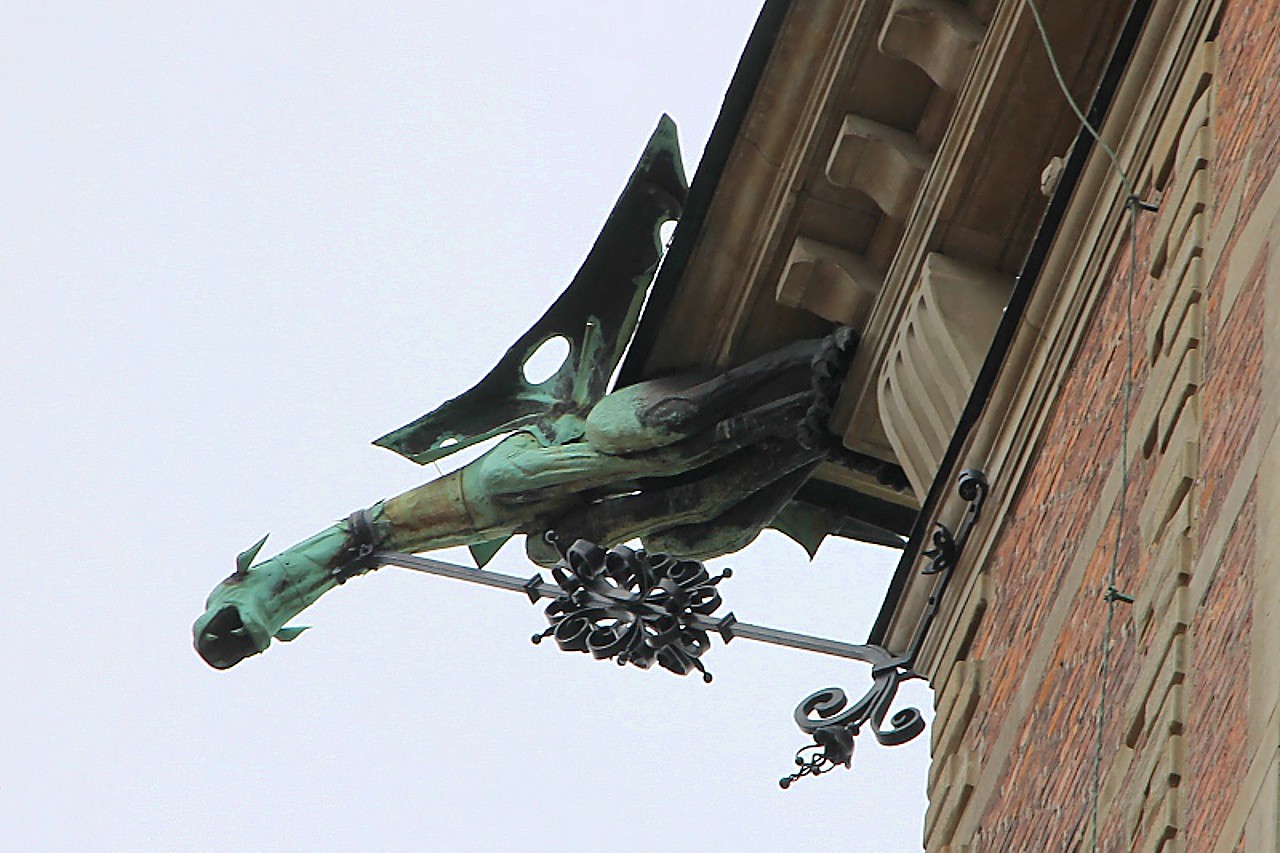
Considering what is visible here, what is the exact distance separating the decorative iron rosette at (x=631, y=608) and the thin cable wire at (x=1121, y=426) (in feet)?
10.2

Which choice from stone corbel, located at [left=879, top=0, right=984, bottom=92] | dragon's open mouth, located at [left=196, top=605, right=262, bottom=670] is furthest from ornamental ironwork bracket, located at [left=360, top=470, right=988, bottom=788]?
stone corbel, located at [left=879, top=0, right=984, bottom=92]

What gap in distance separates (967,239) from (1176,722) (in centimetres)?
408

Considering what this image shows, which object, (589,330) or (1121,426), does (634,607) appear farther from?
(1121,426)

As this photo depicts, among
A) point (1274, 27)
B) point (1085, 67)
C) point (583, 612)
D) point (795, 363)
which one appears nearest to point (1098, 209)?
point (1085, 67)

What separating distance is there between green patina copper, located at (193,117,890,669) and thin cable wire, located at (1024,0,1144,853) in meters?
2.48

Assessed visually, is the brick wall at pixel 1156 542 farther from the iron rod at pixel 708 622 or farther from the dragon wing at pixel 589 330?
the dragon wing at pixel 589 330

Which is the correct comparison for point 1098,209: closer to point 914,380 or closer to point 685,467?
point 914,380

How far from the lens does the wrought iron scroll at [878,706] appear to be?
1174cm

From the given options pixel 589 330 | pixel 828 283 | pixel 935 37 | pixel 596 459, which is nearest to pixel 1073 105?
pixel 935 37

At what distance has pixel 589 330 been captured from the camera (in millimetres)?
14227

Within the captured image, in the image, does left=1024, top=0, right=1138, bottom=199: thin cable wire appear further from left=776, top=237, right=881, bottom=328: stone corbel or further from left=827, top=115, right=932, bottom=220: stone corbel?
left=776, top=237, right=881, bottom=328: stone corbel

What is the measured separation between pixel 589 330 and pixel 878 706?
248 centimetres

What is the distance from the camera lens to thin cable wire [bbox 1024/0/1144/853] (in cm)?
925

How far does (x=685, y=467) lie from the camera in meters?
13.6
